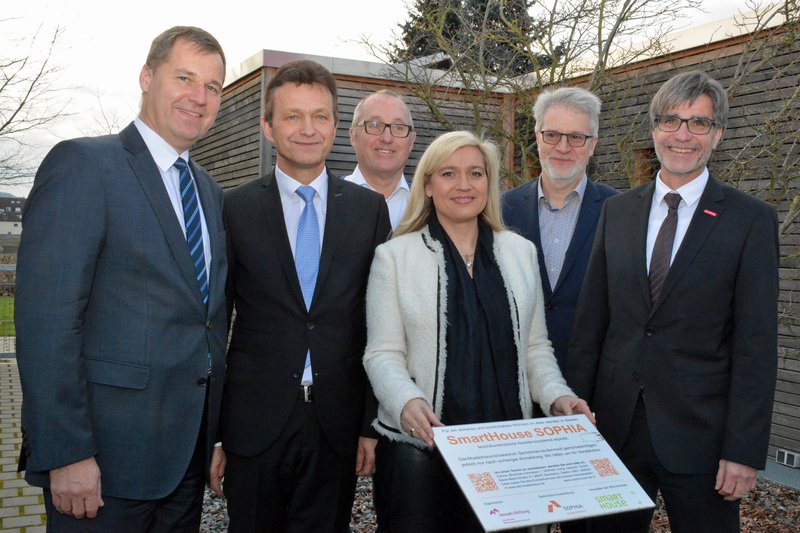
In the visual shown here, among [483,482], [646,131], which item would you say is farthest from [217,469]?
[646,131]

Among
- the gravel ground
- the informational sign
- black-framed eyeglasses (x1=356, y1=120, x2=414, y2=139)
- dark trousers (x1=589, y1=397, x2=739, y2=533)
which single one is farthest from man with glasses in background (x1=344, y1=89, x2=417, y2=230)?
the gravel ground

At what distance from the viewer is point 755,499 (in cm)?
602

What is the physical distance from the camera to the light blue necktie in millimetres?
2727

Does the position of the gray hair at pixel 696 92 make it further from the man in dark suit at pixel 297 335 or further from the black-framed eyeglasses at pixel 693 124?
the man in dark suit at pixel 297 335

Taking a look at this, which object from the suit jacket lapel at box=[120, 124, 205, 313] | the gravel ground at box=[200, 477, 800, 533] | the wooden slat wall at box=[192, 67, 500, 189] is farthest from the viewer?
the wooden slat wall at box=[192, 67, 500, 189]

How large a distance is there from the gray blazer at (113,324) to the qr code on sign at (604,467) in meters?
1.46

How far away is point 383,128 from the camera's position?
4.06 metres

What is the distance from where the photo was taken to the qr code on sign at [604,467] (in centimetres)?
210

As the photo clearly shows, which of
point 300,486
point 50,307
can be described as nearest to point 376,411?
point 300,486

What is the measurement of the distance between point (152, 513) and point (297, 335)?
0.86m

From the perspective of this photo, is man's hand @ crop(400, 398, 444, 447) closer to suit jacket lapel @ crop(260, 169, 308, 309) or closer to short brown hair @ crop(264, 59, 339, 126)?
suit jacket lapel @ crop(260, 169, 308, 309)

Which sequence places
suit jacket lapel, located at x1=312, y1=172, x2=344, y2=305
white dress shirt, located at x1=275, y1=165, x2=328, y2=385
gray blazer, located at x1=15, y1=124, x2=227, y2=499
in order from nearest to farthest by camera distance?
gray blazer, located at x1=15, y1=124, x2=227, y2=499
suit jacket lapel, located at x1=312, y1=172, x2=344, y2=305
white dress shirt, located at x1=275, y1=165, x2=328, y2=385

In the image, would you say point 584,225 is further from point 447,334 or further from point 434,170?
point 447,334

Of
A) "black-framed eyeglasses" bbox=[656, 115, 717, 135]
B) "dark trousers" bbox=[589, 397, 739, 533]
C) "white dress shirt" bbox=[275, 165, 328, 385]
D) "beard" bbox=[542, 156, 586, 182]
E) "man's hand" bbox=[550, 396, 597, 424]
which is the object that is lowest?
"dark trousers" bbox=[589, 397, 739, 533]
